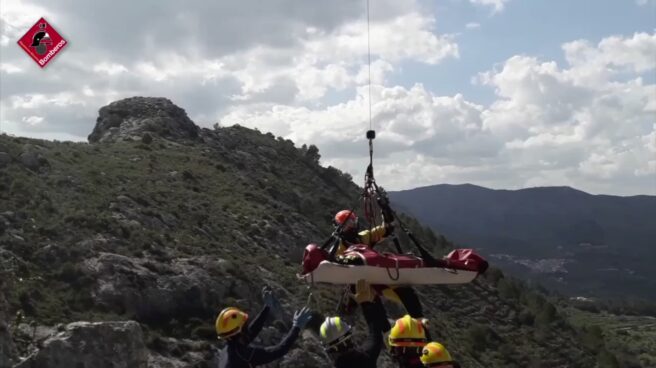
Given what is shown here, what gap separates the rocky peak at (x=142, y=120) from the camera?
6012cm

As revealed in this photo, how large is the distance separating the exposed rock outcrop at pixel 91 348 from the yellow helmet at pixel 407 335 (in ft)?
38.5

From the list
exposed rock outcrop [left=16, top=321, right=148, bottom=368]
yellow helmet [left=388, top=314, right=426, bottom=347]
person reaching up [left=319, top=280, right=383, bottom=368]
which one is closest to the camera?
person reaching up [left=319, top=280, right=383, bottom=368]

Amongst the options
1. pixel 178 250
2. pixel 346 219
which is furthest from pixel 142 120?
pixel 346 219

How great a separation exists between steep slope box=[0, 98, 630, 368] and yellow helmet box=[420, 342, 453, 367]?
10.8m

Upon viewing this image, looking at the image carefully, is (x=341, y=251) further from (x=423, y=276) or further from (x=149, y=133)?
(x=149, y=133)

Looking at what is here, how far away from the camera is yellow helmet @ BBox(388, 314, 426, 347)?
7043 millimetres

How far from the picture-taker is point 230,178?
5338 cm

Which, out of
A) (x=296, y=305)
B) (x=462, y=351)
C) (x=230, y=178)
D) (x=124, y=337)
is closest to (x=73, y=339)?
(x=124, y=337)

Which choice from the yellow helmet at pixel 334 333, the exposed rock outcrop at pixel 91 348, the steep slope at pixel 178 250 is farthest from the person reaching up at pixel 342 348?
the exposed rock outcrop at pixel 91 348

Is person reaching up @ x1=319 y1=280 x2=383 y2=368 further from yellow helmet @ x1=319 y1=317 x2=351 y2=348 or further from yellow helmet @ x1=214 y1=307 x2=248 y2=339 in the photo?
yellow helmet @ x1=214 y1=307 x2=248 y2=339

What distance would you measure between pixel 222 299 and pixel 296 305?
419 cm

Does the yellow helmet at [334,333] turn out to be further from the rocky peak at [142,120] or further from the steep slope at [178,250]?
the rocky peak at [142,120]

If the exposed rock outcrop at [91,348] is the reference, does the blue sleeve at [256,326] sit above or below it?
above

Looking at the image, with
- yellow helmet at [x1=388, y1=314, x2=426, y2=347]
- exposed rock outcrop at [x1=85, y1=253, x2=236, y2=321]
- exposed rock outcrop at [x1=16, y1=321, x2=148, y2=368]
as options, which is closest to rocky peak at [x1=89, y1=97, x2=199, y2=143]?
exposed rock outcrop at [x1=85, y1=253, x2=236, y2=321]
